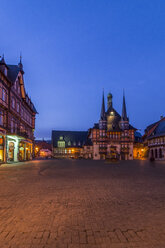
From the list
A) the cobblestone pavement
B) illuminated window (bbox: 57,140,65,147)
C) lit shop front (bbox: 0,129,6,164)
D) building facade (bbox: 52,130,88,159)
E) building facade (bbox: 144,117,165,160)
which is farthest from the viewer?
illuminated window (bbox: 57,140,65,147)

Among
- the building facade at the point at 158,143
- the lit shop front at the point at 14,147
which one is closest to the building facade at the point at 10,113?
the lit shop front at the point at 14,147

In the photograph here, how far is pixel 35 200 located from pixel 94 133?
168ft

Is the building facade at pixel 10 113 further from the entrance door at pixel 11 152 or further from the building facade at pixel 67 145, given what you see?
the building facade at pixel 67 145

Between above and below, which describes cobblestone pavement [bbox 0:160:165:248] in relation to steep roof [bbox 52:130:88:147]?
below

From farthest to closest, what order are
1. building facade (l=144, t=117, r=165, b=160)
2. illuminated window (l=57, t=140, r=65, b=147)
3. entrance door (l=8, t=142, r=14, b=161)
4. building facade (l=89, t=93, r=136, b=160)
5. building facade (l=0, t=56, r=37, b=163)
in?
illuminated window (l=57, t=140, r=65, b=147)
building facade (l=89, t=93, r=136, b=160)
building facade (l=144, t=117, r=165, b=160)
entrance door (l=8, t=142, r=14, b=161)
building facade (l=0, t=56, r=37, b=163)

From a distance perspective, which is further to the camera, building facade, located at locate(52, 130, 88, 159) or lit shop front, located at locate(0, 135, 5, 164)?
building facade, located at locate(52, 130, 88, 159)

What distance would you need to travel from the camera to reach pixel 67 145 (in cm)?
7081

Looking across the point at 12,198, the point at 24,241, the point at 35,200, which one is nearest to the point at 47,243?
the point at 24,241

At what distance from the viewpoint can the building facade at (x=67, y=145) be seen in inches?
2721

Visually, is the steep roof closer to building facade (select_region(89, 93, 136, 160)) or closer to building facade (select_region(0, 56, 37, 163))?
building facade (select_region(89, 93, 136, 160))

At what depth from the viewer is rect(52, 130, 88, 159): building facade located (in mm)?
69125

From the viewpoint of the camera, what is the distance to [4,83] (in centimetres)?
2430

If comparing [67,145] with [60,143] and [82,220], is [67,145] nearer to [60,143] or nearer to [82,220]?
[60,143]

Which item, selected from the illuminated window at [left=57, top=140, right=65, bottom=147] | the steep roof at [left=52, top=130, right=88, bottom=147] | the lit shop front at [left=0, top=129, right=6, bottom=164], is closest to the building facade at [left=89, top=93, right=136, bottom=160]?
the steep roof at [left=52, top=130, right=88, bottom=147]
